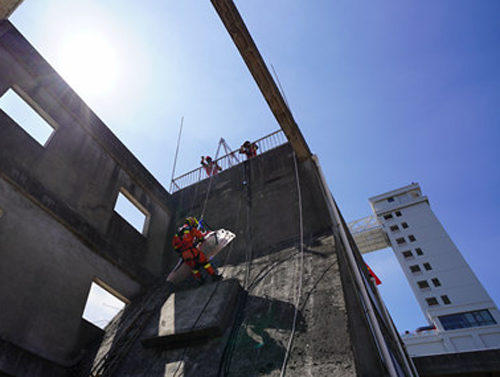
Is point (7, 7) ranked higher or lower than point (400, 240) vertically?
lower

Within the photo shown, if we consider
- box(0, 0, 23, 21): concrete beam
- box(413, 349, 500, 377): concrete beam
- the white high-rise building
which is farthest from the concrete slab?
the white high-rise building

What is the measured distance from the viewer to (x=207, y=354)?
4676 millimetres

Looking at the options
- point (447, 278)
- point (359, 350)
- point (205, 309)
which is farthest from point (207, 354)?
point (447, 278)

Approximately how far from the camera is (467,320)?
31250 mm

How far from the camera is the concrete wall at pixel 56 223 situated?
5.53 metres

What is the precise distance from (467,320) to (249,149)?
35.3 meters

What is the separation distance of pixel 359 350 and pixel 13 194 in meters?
7.10

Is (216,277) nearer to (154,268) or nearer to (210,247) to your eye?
(210,247)

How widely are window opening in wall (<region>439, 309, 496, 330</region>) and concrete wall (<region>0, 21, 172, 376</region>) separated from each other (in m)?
36.5

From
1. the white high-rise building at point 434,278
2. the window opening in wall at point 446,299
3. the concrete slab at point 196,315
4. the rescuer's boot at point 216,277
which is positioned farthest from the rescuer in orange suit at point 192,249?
the window opening in wall at point 446,299

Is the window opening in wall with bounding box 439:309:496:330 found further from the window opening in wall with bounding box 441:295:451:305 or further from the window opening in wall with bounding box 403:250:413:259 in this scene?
the window opening in wall with bounding box 403:250:413:259

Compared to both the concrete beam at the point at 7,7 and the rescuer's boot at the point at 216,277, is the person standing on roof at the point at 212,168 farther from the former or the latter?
the concrete beam at the point at 7,7

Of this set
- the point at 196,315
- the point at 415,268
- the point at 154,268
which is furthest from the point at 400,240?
the point at 196,315

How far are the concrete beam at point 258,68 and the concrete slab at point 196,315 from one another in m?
3.96
